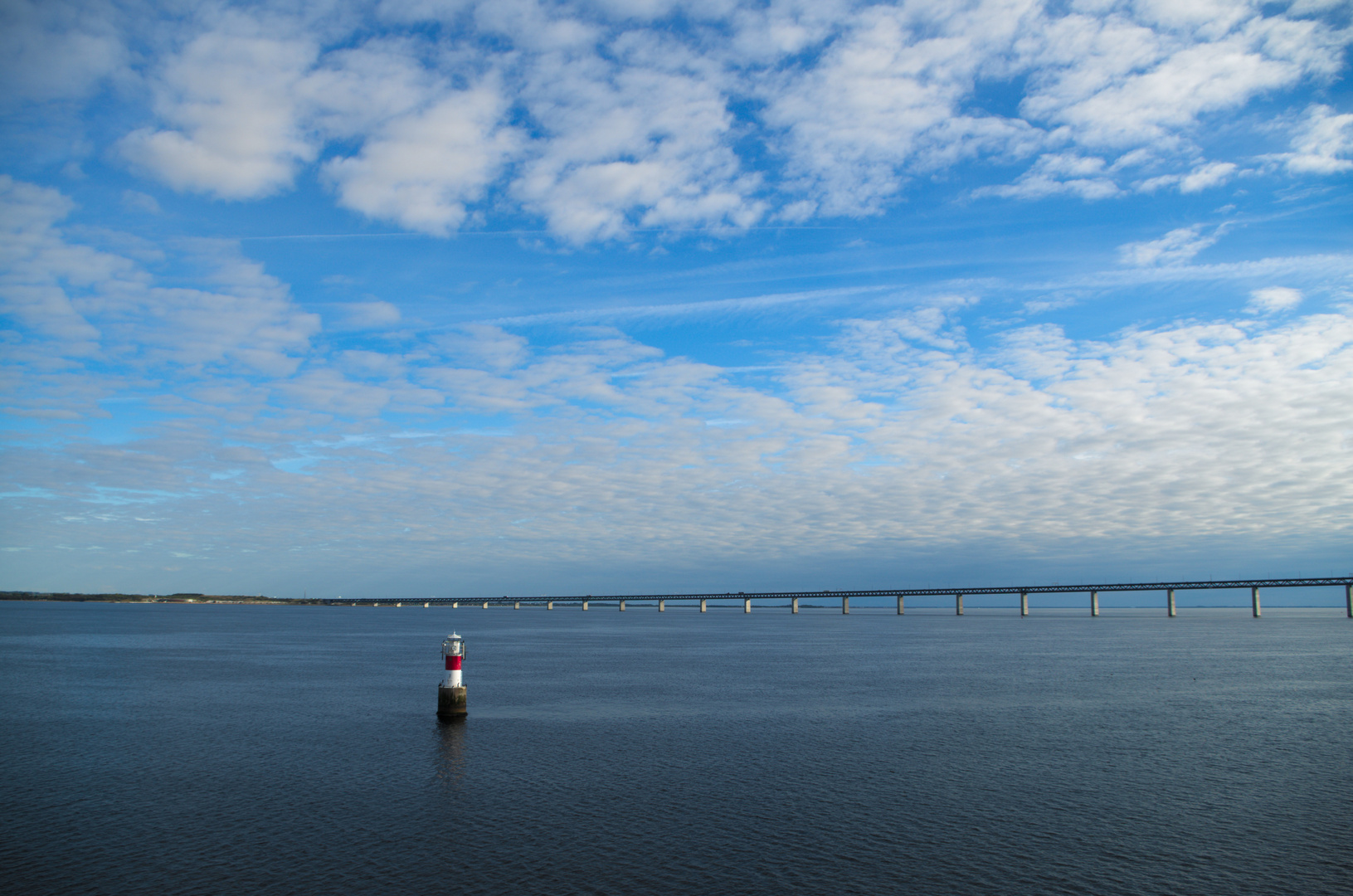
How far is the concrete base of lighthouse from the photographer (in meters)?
28.5

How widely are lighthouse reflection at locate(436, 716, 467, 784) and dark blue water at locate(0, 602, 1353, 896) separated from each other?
200 mm

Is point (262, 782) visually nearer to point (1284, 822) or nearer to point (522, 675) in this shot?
point (1284, 822)

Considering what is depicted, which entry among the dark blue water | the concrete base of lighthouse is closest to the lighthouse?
the concrete base of lighthouse

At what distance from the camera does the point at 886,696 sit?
37.8 metres

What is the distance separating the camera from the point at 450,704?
93.8ft

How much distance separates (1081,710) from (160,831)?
31.5m

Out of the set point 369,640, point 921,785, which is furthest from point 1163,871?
point 369,640

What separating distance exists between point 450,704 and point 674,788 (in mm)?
12067

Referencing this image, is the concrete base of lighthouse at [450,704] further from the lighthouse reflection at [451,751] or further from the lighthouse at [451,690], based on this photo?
the lighthouse reflection at [451,751]

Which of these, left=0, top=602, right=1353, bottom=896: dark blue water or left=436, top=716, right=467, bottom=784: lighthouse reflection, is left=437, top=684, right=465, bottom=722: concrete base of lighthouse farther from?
left=0, top=602, right=1353, bottom=896: dark blue water

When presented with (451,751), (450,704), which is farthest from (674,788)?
(450,704)

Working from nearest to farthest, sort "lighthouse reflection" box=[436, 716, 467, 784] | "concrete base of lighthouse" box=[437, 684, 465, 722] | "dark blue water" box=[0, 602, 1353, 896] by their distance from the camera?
1. "dark blue water" box=[0, 602, 1353, 896]
2. "lighthouse reflection" box=[436, 716, 467, 784]
3. "concrete base of lighthouse" box=[437, 684, 465, 722]

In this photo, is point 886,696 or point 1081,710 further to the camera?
point 886,696

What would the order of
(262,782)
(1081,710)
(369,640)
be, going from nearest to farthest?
(262,782)
(1081,710)
(369,640)
